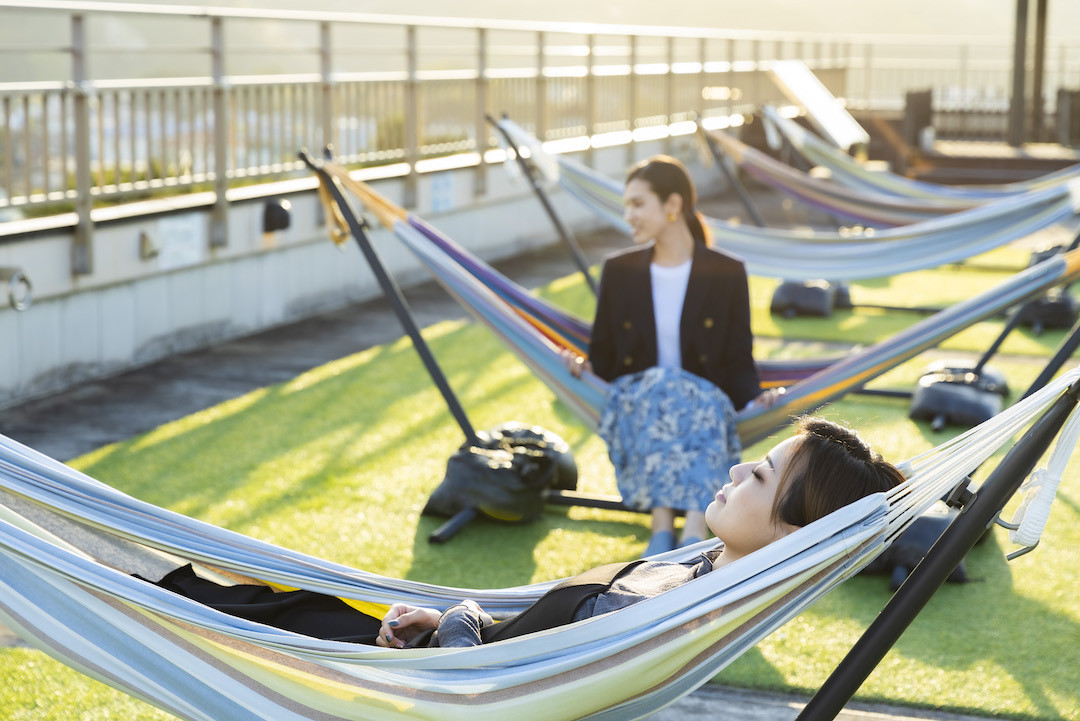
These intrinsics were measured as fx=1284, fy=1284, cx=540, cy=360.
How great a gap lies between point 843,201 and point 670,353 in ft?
11.9

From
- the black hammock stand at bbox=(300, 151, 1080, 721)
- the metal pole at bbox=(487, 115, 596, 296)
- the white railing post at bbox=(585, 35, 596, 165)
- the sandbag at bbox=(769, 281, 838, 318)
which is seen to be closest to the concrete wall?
the metal pole at bbox=(487, 115, 596, 296)

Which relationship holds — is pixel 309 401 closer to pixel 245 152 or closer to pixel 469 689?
pixel 245 152

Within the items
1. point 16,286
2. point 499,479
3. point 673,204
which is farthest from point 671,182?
point 16,286

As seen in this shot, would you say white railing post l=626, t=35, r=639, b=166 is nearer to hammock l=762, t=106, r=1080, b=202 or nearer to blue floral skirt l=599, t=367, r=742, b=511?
hammock l=762, t=106, r=1080, b=202

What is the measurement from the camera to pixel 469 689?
63.9 inches

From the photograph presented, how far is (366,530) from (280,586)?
4.43 feet

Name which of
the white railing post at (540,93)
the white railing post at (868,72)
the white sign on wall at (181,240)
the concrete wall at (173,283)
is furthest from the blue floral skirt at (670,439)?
the white railing post at (868,72)

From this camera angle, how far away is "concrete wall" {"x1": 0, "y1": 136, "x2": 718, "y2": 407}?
4.81 metres

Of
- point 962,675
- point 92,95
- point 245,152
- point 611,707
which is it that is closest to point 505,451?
point 962,675

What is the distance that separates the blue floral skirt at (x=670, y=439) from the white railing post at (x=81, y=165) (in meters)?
2.58

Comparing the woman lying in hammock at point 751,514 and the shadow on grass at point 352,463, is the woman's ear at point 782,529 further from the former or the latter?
the shadow on grass at point 352,463

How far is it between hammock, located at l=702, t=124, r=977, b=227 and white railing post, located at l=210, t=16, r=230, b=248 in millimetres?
2704

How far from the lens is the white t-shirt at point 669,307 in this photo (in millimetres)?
3445

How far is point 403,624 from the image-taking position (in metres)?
1.95
